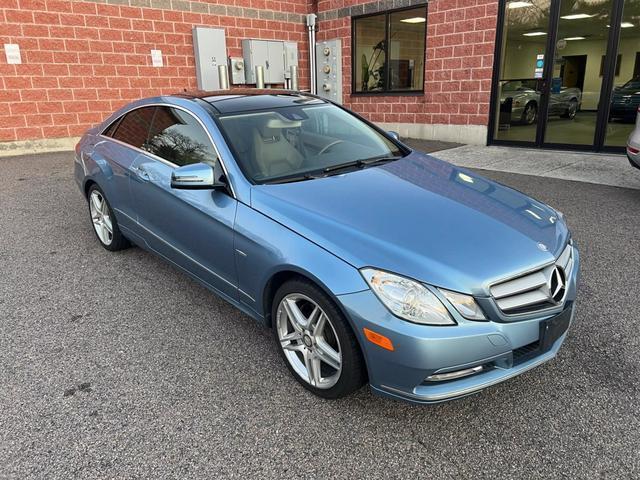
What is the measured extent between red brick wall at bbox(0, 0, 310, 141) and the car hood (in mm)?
9341

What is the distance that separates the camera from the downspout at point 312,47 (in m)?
13.2

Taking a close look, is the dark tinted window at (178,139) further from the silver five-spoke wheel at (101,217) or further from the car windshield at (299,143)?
the silver five-spoke wheel at (101,217)

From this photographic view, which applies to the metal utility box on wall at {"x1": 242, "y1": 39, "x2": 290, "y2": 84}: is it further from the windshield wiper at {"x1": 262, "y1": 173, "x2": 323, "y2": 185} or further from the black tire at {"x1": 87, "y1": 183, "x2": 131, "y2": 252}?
the windshield wiper at {"x1": 262, "y1": 173, "x2": 323, "y2": 185}

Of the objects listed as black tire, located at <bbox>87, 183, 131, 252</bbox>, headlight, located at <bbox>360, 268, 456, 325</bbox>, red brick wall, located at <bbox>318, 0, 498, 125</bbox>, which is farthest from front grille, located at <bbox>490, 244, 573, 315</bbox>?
red brick wall, located at <bbox>318, 0, 498, 125</bbox>

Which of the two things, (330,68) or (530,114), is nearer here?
(530,114)

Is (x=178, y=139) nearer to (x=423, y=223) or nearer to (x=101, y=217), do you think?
(x=101, y=217)

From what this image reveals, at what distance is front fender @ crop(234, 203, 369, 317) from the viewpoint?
86.4 inches

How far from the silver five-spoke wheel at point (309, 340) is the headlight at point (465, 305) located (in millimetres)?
557

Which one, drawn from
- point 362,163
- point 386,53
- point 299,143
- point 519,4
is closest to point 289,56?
point 386,53

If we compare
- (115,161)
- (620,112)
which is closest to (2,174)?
(115,161)

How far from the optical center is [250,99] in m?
3.65

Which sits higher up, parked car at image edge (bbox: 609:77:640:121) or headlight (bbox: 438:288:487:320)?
parked car at image edge (bbox: 609:77:640:121)

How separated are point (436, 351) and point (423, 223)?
699 millimetres

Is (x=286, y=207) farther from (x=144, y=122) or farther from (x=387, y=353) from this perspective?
(x=144, y=122)
